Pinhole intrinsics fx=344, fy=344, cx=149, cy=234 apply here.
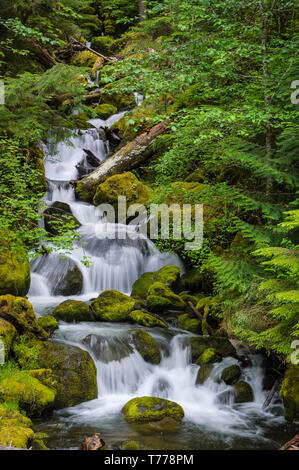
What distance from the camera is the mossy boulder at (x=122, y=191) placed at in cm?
1169

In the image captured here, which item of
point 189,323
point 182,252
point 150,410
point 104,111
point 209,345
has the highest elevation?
point 104,111

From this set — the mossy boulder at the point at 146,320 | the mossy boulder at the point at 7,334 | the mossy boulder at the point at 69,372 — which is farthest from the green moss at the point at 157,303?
the mossy boulder at the point at 7,334

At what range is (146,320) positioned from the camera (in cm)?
792

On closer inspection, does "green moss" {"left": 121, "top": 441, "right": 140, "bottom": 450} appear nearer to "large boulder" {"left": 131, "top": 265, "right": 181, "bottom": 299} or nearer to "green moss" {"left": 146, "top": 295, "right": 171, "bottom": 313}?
"green moss" {"left": 146, "top": 295, "right": 171, "bottom": 313}

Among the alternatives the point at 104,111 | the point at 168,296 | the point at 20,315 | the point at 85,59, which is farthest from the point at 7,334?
the point at 85,59

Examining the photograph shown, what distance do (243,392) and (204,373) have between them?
30.3 inches

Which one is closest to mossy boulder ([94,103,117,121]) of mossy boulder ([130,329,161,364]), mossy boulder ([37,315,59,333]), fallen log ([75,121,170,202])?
fallen log ([75,121,170,202])

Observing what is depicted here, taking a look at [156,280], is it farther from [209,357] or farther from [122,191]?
[122,191]

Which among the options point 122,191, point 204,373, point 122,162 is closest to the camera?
point 204,373

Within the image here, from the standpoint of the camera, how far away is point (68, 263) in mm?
10125

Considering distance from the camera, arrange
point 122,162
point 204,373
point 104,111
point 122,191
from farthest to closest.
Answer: point 104,111
point 122,162
point 122,191
point 204,373

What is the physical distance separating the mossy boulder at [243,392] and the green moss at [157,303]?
2.72 m

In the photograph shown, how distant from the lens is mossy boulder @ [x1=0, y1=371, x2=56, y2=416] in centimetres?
491
